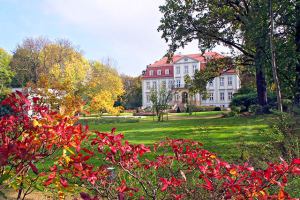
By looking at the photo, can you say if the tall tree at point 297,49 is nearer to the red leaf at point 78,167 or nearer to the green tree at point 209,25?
the green tree at point 209,25

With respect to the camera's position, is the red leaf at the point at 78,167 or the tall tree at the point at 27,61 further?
the tall tree at the point at 27,61

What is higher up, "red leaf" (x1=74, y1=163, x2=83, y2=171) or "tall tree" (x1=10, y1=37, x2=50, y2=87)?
"tall tree" (x1=10, y1=37, x2=50, y2=87)

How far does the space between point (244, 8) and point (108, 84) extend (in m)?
23.1

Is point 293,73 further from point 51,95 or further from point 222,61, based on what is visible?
point 51,95

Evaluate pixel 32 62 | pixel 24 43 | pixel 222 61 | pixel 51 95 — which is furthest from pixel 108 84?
pixel 51 95

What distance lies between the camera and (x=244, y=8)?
21.8 metres

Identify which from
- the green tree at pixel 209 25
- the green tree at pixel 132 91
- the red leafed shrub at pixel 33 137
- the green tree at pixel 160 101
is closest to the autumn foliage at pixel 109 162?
the red leafed shrub at pixel 33 137

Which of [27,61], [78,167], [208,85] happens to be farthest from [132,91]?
[78,167]

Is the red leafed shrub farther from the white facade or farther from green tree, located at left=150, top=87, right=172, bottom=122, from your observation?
the white facade

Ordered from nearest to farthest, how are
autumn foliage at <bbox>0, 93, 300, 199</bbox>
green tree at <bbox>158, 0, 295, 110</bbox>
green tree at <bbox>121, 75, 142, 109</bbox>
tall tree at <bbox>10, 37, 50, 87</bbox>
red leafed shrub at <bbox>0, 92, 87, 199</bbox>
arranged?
autumn foliage at <bbox>0, 93, 300, 199</bbox>, red leafed shrub at <bbox>0, 92, 87, 199</bbox>, green tree at <bbox>158, 0, 295, 110</bbox>, tall tree at <bbox>10, 37, 50, 87</bbox>, green tree at <bbox>121, 75, 142, 109</bbox>

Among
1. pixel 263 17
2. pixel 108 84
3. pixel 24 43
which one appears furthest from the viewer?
pixel 24 43

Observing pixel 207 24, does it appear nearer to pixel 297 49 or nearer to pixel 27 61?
pixel 297 49

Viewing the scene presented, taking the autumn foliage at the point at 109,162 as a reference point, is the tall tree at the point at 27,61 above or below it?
above

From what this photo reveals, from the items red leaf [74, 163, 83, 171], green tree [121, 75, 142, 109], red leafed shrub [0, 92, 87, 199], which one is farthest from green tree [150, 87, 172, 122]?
green tree [121, 75, 142, 109]
